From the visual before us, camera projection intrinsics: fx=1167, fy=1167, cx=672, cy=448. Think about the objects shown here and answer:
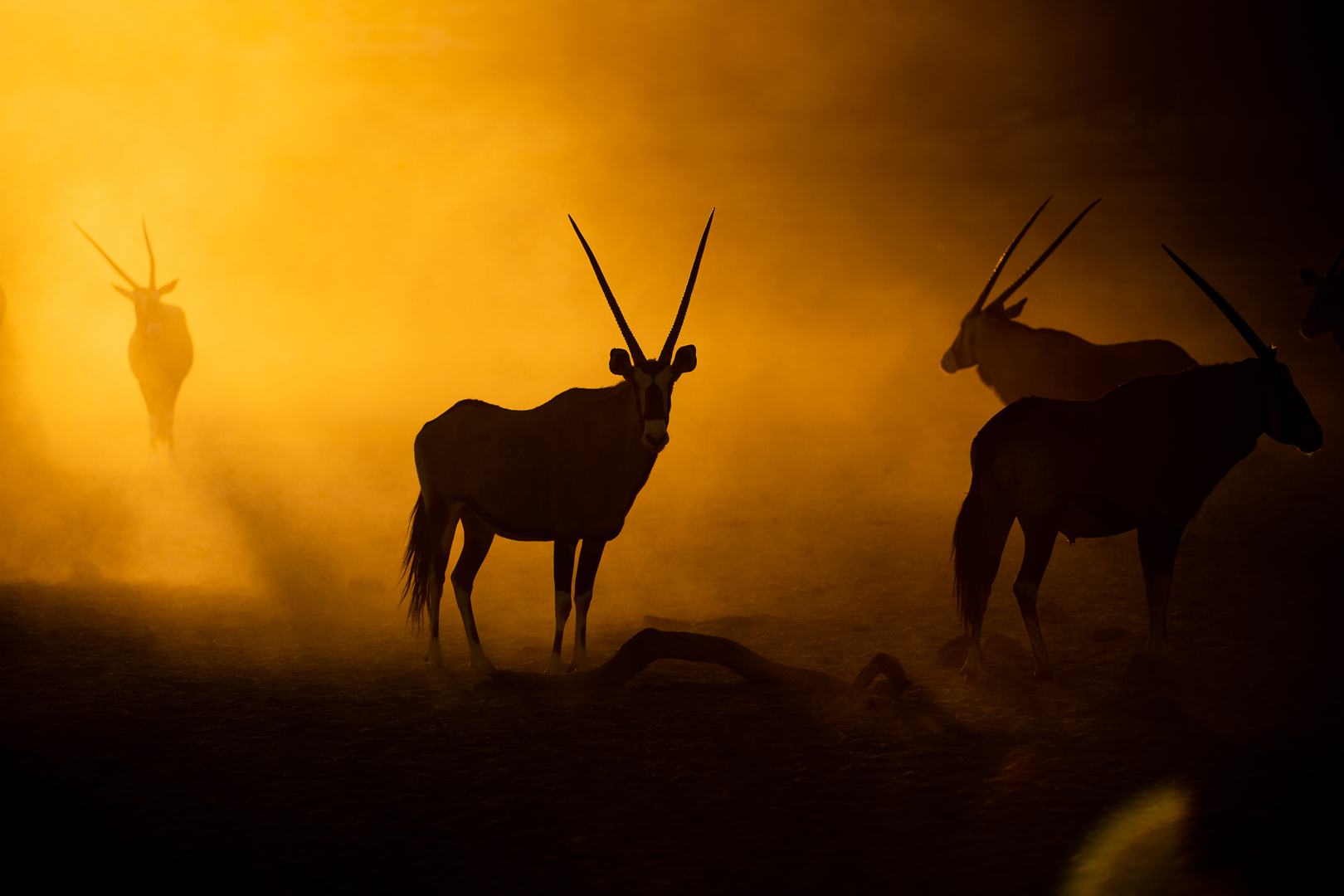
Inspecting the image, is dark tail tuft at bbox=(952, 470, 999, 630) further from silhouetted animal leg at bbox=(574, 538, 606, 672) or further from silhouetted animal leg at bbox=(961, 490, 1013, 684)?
silhouetted animal leg at bbox=(574, 538, 606, 672)

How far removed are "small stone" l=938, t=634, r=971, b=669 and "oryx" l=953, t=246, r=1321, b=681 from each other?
251 millimetres

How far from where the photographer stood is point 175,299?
43469 millimetres

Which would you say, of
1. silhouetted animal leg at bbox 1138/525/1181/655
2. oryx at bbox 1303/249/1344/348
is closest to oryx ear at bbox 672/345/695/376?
silhouetted animal leg at bbox 1138/525/1181/655

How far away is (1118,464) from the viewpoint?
696cm

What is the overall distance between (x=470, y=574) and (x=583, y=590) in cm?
94

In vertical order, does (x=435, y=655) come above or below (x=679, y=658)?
above

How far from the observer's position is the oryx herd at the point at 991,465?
690cm

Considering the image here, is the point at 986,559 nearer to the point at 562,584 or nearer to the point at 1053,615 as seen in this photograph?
the point at 1053,615

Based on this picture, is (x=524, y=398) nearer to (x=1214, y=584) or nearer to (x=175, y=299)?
(x=175, y=299)

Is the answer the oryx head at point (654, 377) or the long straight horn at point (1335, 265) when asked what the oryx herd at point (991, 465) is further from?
the long straight horn at point (1335, 265)

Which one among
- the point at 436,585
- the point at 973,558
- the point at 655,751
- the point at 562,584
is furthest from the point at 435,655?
the point at 973,558

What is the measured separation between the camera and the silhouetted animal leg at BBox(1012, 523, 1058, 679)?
6.88 metres

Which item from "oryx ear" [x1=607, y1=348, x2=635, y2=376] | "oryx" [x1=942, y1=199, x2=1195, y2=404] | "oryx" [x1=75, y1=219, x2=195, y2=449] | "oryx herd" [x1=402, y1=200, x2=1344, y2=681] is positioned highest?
"oryx" [x1=75, y1=219, x2=195, y2=449]

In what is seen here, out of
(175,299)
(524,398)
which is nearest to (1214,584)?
(524,398)
